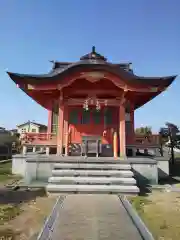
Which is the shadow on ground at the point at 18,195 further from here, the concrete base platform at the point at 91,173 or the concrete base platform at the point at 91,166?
the concrete base platform at the point at 91,166

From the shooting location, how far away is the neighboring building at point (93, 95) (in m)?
10.8

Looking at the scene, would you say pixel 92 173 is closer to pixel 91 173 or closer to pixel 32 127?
pixel 91 173

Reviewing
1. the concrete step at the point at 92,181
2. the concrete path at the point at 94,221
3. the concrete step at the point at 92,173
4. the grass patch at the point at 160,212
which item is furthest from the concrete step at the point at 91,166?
the concrete path at the point at 94,221

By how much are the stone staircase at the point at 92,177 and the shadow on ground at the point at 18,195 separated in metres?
0.53

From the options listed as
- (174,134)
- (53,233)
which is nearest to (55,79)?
(53,233)

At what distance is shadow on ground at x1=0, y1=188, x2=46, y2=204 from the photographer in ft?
23.3

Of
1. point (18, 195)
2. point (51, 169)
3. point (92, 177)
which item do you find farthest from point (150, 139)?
point (18, 195)

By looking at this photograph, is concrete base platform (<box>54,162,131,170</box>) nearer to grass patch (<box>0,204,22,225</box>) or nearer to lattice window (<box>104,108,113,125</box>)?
grass patch (<box>0,204,22,225</box>)

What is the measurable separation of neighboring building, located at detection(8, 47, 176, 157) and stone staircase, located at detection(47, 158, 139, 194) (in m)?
1.77

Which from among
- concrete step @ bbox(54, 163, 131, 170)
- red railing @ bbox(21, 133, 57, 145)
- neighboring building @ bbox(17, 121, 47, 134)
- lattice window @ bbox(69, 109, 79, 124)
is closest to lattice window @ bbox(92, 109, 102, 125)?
lattice window @ bbox(69, 109, 79, 124)

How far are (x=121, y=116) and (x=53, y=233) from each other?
780 centimetres

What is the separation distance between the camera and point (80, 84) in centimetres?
1170

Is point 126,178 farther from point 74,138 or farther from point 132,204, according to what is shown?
point 74,138

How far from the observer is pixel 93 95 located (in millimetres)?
11969
